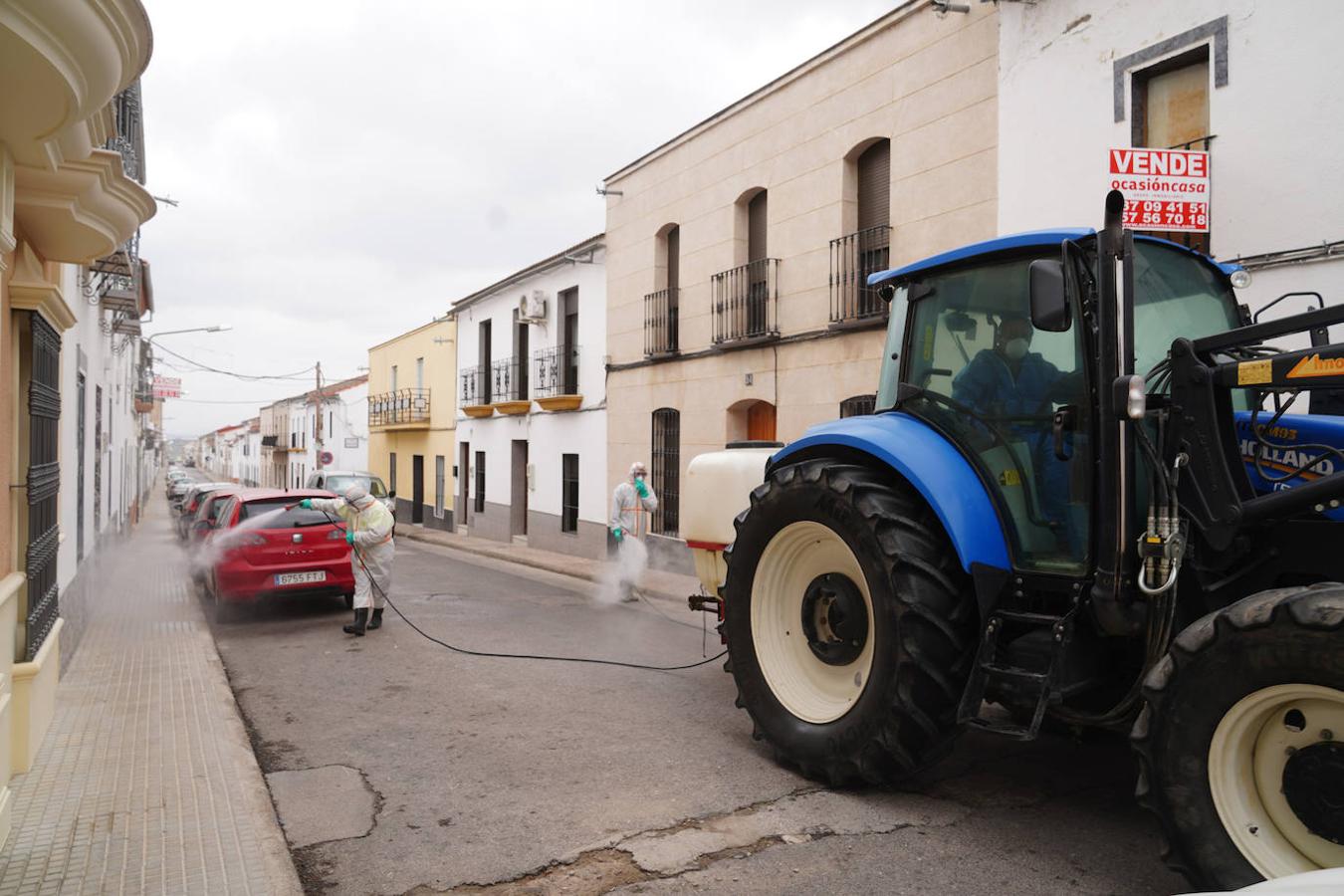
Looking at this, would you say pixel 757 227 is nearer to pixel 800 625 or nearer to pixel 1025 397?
pixel 800 625

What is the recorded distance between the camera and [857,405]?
10914 mm

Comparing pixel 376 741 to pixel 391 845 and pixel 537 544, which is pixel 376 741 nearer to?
pixel 391 845

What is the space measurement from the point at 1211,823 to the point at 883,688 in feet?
4.54

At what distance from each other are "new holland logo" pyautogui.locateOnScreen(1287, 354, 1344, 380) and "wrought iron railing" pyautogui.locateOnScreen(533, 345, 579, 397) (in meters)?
15.5

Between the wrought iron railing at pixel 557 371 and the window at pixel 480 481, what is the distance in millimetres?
4155

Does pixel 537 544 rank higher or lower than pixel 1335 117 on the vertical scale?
lower

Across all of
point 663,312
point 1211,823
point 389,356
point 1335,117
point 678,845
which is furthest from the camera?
point 389,356

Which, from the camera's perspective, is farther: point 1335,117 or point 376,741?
point 1335,117

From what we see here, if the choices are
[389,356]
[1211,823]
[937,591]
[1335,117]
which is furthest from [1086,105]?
[389,356]

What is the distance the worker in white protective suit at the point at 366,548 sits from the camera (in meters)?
8.59

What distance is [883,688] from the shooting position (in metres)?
4.02

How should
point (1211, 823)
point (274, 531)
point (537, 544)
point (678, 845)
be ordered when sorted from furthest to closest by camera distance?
point (537, 544), point (274, 531), point (678, 845), point (1211, 823)

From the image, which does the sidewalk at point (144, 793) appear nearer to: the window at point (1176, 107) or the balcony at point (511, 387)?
the window at point (1176, 107)

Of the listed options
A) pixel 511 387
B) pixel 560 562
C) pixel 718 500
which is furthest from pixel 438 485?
pixel 718 500
